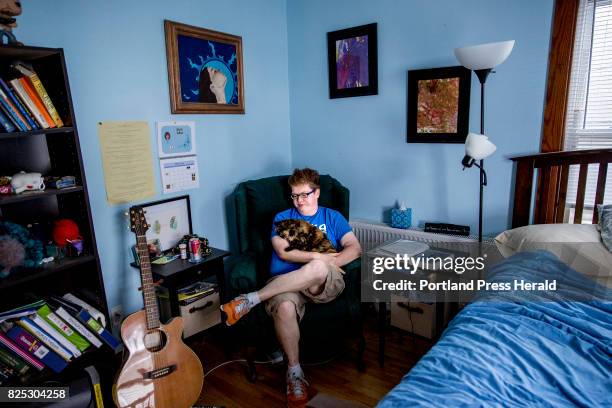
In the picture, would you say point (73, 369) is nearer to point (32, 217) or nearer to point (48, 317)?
point (48, 317)

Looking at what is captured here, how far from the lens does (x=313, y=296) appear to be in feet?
7.11

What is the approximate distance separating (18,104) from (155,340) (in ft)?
3.81

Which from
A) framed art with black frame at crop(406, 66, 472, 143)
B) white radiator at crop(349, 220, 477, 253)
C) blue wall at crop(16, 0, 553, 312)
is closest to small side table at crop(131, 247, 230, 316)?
blue wall at crop(16, 0, 553, 312)

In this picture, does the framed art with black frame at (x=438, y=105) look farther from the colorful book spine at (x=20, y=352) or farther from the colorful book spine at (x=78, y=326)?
the colorful book spine at (x=20, y=352)

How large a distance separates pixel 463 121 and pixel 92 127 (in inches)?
84.1

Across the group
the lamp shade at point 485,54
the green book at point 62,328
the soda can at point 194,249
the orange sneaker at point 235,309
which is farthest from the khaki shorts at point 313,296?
the lamp shade at point 485,54

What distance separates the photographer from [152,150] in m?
2.45

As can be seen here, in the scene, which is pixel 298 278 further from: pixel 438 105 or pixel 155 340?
pixel 438 105

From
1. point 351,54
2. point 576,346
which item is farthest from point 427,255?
point 351,54

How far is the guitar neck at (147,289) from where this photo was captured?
1.87 metres

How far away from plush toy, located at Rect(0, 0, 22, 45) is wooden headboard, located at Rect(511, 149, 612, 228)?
2.55 metres

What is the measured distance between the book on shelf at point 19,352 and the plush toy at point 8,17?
119 centimetres

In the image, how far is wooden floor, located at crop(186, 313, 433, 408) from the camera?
2068 millimetres

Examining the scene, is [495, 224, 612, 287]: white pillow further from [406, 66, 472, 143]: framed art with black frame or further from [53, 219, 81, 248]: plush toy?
[53, 219, 81, 248]: plush toy
